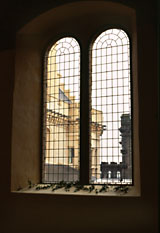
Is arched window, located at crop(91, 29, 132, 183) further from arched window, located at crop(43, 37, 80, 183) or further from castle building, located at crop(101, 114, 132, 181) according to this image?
arched window, located at crop(43, 37, 80, 183)

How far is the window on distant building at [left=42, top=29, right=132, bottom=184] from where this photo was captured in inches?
262

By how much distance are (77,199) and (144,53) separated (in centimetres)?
255

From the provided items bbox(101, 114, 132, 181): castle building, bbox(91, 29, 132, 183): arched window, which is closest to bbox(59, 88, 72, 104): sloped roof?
bbox(91, 29, 132, 183): arched window

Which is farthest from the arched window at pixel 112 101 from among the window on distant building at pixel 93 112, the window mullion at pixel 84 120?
the window mullion at pixel 84 120

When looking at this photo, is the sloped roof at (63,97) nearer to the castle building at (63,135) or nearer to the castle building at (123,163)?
the castle building at (63,135)

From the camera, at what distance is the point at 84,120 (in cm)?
686

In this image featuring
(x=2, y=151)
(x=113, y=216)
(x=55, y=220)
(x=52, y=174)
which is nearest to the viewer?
(x=113, y=216)

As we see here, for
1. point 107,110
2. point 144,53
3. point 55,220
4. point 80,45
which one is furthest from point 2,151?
point 144,53

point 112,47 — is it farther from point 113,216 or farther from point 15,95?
point 113,216

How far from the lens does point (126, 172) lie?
645 cm

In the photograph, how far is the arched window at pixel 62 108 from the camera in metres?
7.04

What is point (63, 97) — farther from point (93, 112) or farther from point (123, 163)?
point (123, 163)

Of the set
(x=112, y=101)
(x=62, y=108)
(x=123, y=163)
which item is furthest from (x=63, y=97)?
(x=123, y=163)

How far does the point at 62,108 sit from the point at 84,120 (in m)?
0.62
